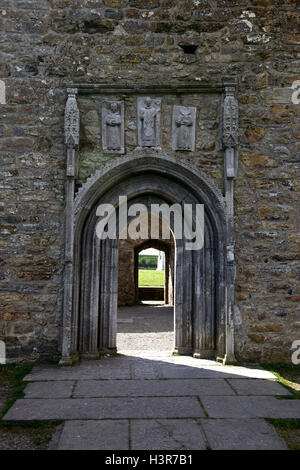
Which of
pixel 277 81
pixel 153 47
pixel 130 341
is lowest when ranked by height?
pixel 130 341

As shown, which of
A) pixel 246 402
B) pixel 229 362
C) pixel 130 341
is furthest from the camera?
pixel 130 341

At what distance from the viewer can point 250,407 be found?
328 centimetres

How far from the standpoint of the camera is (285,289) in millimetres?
4777

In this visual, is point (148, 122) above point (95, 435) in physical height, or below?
above

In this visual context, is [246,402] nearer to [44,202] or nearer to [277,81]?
[44,202]

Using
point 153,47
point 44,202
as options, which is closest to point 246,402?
point 44,202

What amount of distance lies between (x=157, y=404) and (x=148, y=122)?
3.15 meters

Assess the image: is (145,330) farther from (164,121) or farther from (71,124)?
(71,124)

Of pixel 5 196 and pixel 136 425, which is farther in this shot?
pixel 5 196

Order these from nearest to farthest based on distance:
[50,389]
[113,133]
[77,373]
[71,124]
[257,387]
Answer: [50,389] → [257,387] → [77,373] → [71,124] → [113,133]

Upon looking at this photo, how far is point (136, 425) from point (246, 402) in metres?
1.06

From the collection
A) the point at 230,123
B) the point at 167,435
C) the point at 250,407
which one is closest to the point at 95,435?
the point at 167,435

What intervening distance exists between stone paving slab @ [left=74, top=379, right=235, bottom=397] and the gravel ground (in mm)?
1726

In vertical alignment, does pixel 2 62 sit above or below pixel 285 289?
above
